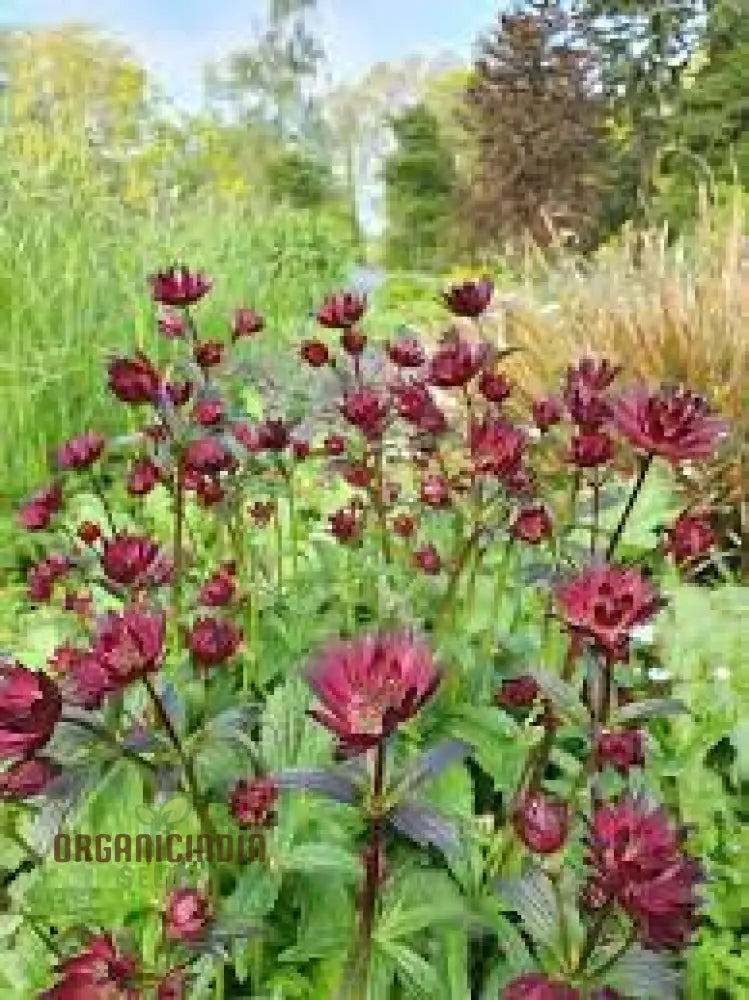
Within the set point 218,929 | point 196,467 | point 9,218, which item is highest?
point 9,218

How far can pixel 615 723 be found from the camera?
4.65ft

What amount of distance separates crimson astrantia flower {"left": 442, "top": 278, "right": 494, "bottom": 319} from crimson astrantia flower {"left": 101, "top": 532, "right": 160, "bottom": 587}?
1.89 ft

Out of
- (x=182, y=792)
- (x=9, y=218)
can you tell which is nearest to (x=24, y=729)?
(x=182, y=792)

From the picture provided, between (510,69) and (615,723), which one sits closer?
(615,723)

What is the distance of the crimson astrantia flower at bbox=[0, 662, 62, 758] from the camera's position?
3.83 ft

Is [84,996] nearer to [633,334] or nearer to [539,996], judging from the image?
[539,996]

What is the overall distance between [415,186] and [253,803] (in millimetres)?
23715

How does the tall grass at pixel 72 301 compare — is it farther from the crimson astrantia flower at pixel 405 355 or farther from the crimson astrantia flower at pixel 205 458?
the crimson astrantia flower at pixel 205 458

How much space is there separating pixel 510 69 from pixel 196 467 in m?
17.6

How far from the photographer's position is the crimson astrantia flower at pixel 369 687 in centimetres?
104

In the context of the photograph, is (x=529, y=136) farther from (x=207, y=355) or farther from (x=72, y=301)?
(x=207, y=355)

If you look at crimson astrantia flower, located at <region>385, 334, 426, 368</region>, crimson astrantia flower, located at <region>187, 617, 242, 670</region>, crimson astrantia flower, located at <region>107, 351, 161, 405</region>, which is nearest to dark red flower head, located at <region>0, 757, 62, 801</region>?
crimson astrantia flower, located at <region>187, 617, 242, 670</region>

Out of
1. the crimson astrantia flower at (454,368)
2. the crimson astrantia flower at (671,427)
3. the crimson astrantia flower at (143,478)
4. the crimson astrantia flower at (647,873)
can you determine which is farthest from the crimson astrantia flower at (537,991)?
the crimson astrantia flower at (143,478)

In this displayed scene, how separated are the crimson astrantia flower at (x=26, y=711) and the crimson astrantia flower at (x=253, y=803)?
36 cm
